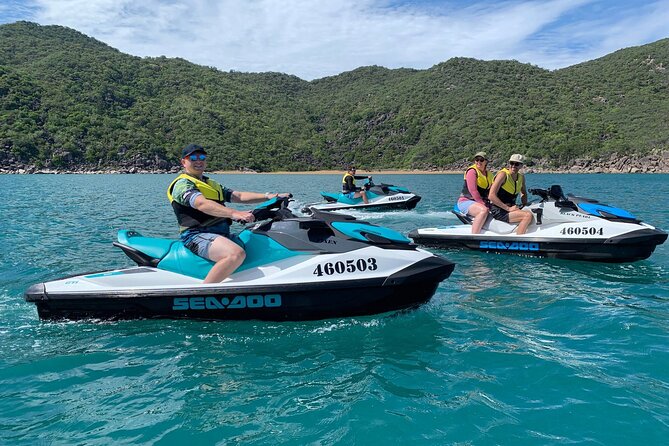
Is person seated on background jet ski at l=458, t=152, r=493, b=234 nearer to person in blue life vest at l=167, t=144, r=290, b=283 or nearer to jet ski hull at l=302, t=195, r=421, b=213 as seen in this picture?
person in blue life vest at l=167, t=144, r=290, b=283

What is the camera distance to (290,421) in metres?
3.34

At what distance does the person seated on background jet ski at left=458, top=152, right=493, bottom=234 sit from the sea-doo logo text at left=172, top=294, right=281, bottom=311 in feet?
17.4

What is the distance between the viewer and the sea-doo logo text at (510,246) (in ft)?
29.5

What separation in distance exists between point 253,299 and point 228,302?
28 centimetres

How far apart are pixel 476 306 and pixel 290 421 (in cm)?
348

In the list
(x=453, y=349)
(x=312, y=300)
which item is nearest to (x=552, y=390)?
(x=453, y=349)

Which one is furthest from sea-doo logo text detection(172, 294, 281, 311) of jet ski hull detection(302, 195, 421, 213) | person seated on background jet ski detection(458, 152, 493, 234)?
jet ski hull detection(302, 195, 421, 213)

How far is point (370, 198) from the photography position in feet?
62.8

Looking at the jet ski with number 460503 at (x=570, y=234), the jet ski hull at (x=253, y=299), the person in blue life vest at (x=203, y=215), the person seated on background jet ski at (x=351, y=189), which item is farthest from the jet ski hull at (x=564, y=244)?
the person seated on background jet ski at (x=351, y=189)

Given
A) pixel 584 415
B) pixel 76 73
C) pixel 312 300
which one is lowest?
pixel 584 415

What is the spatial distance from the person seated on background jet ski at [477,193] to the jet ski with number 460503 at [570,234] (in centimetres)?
23

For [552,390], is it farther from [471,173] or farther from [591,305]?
[471,173]

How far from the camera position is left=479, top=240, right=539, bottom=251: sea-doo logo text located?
8.99 m

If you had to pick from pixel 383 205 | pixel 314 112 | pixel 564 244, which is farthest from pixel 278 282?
pixel 314 112
